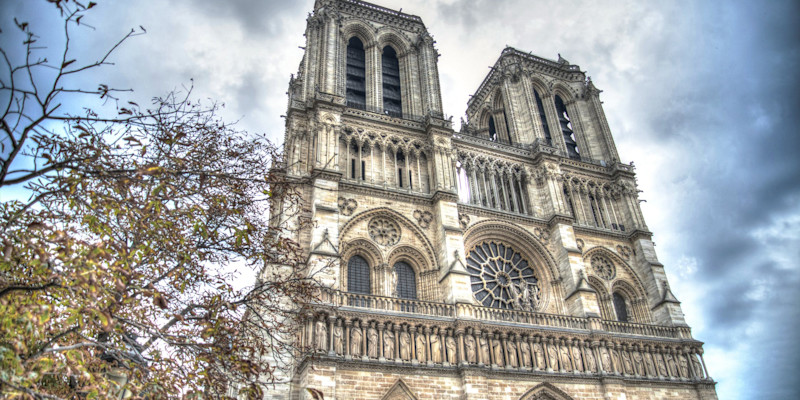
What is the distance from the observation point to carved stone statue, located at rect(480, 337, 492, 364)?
59.2 feet

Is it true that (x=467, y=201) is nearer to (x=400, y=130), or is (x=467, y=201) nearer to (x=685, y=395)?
(x=400, y=130)

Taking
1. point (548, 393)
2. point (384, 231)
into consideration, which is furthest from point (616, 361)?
point (384, 231)

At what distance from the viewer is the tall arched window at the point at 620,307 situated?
969 inches

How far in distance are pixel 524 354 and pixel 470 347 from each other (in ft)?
7.91

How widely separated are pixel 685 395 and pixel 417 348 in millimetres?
12190

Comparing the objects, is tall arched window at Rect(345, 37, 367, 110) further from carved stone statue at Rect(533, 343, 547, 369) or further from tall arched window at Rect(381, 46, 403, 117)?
carved stone statue at Rect(533, 343, 547, 369)

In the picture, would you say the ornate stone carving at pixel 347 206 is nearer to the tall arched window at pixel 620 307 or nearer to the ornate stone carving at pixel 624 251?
the tall arched window at pixel 620 307

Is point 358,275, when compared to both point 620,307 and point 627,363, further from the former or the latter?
point 620,307

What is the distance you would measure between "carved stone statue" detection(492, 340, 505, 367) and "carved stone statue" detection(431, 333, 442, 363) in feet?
7.15

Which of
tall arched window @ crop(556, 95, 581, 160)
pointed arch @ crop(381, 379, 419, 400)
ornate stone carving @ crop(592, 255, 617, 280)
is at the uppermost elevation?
tall arched window @ crop(556, 95, 581, 160)

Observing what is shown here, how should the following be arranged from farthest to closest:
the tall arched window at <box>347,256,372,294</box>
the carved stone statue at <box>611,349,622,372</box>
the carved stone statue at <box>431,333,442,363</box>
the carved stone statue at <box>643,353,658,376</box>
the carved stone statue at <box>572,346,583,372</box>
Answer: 1. the carved stone statue at <box>643,353,658,376</box>
2. the carved stone statue at <box>611,349,622,372</box>
3. the tall arched window at <box>347,256,372,294</box>
4. the carved stone statue at <box>572,346,583,372</box>
5. the carved stone statue at <box>431,333,442,363</box>

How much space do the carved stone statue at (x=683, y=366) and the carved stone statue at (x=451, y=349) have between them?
10.9 meters

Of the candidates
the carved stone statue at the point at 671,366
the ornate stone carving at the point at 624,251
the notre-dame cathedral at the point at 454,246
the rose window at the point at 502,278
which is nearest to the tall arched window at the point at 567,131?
the notre-dame cathedral at the point at 454,246

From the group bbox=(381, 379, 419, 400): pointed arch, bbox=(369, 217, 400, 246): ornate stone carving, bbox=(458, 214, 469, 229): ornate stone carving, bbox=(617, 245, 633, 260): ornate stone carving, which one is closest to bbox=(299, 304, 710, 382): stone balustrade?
bbox=(381, 379, 419, 400): pointed arch
